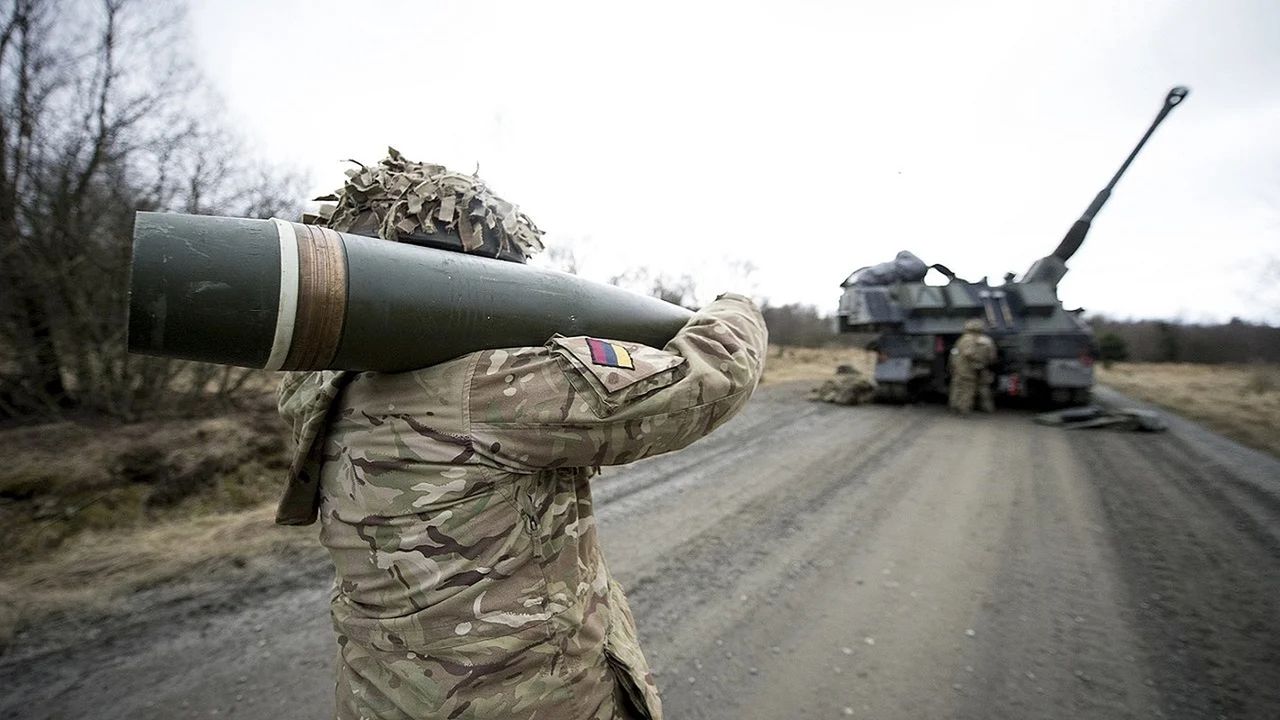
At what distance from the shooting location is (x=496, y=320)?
125 centimetres

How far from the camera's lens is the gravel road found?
257cm

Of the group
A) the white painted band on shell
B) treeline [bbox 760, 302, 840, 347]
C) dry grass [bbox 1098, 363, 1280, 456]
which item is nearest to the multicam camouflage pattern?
the white painted band on shell

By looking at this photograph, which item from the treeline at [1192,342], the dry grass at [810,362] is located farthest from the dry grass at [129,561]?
the treeline at [1192,342]

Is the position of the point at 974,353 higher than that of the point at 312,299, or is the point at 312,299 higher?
the point at 312,299

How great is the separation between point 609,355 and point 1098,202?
13.1 metres

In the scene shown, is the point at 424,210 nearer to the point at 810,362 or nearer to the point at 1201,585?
the point at 1201,585

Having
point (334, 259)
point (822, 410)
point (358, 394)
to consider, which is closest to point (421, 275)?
point (334, 259)

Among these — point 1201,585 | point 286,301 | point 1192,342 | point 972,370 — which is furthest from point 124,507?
point 1192,342

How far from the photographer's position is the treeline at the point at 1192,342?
26.8 m

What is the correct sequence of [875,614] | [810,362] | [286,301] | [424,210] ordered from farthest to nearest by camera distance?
[810,362]
[875,614]
[424,210]
[286,301]

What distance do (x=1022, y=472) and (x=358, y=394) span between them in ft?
21.8

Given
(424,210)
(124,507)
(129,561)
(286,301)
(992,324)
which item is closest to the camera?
(286,301)

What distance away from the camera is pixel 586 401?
46.4 inches

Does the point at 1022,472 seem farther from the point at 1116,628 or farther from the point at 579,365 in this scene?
the point at 579,365
